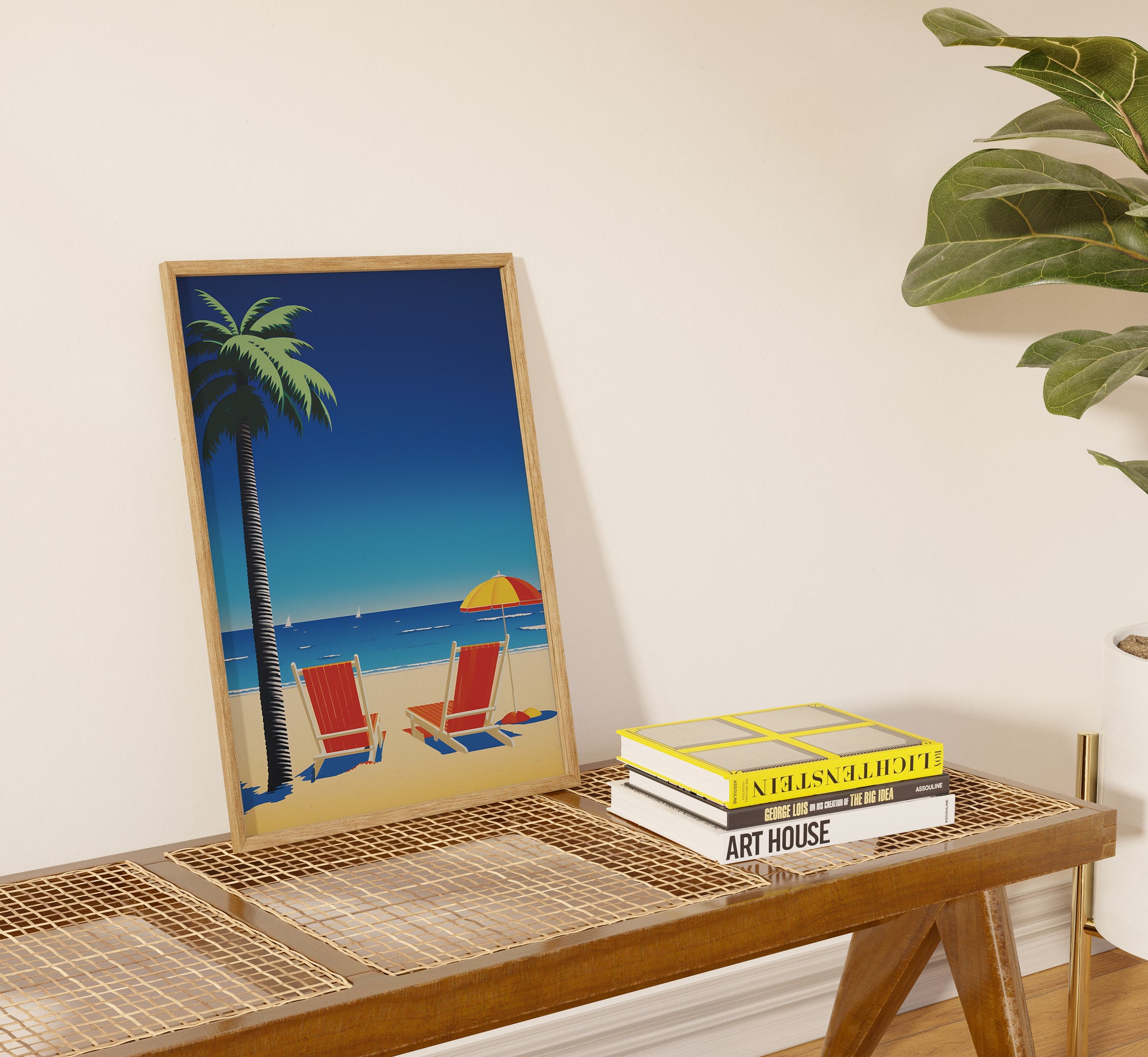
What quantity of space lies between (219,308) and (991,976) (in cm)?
105

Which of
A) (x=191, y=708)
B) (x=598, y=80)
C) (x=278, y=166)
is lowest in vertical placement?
(x=191, y=708)

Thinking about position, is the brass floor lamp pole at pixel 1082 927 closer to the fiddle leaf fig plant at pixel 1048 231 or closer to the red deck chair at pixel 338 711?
the fiddle leaf fig plant at pixel 1048 231

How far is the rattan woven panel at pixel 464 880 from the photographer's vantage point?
2.91 feet

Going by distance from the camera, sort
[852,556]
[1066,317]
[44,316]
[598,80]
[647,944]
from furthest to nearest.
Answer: [1066,317] < [852,556] < [598,80] < [44,316] < [647,944]

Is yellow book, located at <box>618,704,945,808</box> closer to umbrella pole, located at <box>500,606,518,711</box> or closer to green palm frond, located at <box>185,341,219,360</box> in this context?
umbrella pole, located at <box>500,606,518,711</box>

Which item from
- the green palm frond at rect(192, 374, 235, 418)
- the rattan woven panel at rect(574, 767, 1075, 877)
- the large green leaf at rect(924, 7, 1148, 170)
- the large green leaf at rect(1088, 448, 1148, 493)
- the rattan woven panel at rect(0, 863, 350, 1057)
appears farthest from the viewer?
the large green leaf at rect(1088, 448, 1148, 493)

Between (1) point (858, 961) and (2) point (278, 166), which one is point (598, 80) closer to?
(2) point (278, 166)

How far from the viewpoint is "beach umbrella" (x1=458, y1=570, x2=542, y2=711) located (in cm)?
125

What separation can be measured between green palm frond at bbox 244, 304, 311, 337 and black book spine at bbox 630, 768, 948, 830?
573mm

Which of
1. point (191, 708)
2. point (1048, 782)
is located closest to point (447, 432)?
point (191, 708)

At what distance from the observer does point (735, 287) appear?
1.49 metres

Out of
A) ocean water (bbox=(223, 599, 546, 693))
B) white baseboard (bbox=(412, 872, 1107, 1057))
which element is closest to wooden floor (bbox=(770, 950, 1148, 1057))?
white baseboard (bbox=(412, 872, 1107, 1057))

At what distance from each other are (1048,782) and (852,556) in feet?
1.89

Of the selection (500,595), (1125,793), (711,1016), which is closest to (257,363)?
(500,595)
